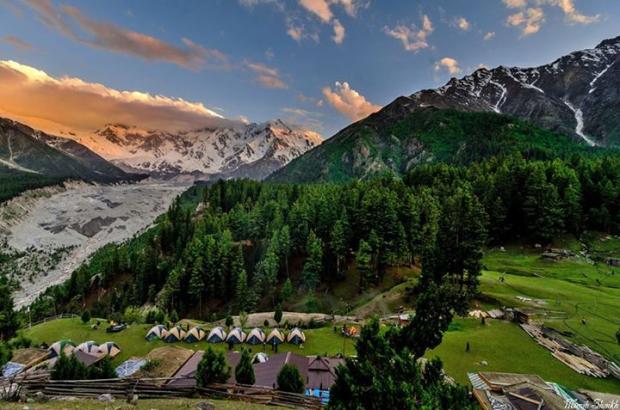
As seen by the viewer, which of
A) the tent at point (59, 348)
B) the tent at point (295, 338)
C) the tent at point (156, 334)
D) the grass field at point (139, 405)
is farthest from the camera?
the tent at point (156, 334)

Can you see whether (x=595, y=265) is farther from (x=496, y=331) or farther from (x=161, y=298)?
(x=161, y=298)

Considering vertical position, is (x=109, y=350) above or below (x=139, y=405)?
below

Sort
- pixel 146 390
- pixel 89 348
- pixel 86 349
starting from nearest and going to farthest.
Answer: pixel 146 390 → pixel 86 349 → pixel 89 348

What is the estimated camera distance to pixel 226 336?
55719 millimetres

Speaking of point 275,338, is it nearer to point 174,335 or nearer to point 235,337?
point 235,337

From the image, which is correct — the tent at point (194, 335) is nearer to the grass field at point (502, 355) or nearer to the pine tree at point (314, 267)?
the pine tree at point (314, 267)

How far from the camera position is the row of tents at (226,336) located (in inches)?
2080

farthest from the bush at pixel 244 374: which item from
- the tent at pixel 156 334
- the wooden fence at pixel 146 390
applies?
the tent at pixel 156 334

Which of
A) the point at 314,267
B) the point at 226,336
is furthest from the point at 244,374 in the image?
the point at 314,267

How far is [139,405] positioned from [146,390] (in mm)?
3482

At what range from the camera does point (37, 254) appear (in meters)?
187

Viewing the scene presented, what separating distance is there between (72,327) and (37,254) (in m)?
158

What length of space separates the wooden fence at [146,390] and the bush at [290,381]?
343 centimetres

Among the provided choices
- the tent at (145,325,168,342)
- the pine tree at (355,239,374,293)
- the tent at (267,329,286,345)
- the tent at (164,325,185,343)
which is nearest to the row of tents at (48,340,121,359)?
the tent at (145,325,168,342)
